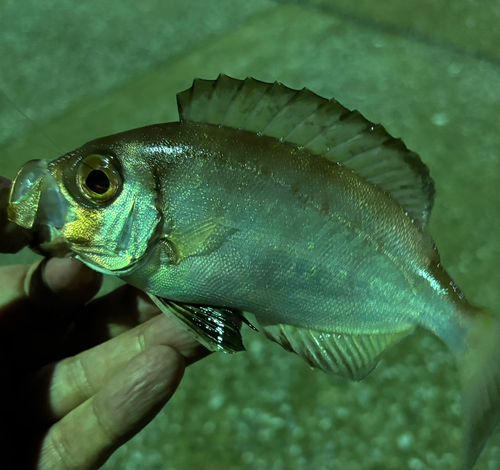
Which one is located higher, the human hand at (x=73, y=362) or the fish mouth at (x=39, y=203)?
the fish mouth at (x=39, y=203)

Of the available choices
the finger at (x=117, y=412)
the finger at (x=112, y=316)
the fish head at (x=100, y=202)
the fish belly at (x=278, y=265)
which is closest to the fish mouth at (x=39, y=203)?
the fish head at (x=100, y=202)

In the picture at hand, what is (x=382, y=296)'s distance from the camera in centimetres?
73

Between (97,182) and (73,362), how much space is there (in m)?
0.47

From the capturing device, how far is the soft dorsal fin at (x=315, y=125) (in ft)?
2.24

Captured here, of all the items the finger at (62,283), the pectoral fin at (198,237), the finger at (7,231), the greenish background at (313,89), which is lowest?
the greenish background at (313,89)

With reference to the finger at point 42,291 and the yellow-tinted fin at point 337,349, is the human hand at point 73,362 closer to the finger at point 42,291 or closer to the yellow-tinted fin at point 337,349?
the finger at point 42,291

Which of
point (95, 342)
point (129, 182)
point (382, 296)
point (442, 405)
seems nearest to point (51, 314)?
point (95, 342)

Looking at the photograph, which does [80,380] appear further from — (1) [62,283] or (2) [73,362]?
(1) [62,283]

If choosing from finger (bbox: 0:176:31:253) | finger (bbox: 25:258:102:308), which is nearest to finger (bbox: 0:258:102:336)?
finger (bbox: 25:258:102:308)

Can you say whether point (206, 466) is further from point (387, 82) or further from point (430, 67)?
point (430, 67)

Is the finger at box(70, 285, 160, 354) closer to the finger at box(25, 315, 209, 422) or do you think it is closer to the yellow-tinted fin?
the finger at box(25, 315, 209, 422)

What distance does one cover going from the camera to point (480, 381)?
0.71 metres

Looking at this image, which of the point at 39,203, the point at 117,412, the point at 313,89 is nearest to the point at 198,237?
the point at 39,203

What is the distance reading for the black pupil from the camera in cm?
65
